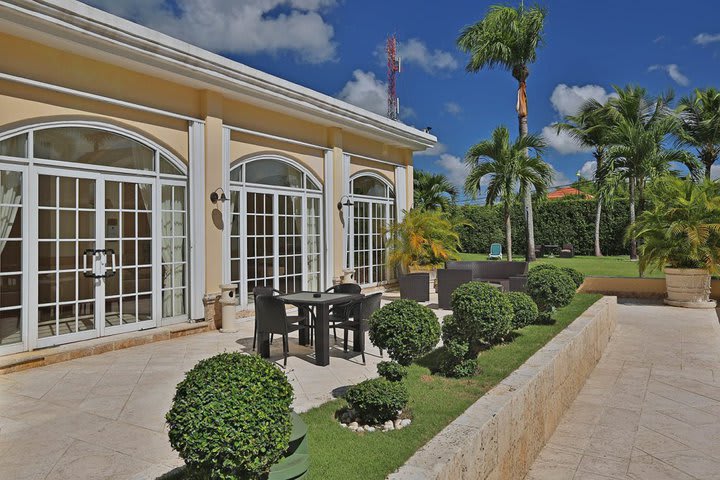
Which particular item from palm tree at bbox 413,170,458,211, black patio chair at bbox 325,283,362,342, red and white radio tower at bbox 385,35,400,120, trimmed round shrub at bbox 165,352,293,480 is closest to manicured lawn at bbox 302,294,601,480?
trimmed round shrub at bbox 165,352,293,480

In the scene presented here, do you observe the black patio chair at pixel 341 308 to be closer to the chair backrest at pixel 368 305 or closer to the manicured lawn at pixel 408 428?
the chair backrest at pixel 368 305

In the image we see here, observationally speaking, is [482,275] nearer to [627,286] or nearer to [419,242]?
[419,242]

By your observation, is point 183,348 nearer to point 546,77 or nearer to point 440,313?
point 440,313

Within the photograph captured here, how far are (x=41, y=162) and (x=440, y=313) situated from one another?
6.65 metres

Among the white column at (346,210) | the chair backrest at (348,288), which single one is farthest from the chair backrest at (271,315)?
the white column at (346,210)

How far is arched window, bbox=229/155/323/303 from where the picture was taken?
8.92 metres

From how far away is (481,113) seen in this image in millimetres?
29078

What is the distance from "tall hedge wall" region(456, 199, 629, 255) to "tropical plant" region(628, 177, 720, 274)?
12245 mm

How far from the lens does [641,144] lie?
17172 millimetres

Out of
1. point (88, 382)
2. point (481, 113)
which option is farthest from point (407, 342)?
point (481, 113)

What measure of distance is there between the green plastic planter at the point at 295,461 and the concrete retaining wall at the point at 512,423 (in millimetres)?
460

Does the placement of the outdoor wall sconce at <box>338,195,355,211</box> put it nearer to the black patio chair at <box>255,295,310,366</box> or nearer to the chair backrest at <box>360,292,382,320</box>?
the chair backrest at <box>360,292,382,320</box>

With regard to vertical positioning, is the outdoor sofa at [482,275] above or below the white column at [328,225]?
below

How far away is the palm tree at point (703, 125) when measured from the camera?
19.1 meters
